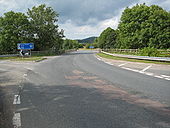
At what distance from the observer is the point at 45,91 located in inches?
241

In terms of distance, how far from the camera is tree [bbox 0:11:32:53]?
1704 inches

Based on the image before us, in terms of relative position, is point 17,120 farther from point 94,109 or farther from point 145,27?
point 145,27

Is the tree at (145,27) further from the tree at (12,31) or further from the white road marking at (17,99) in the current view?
the white road marking at (17,99)

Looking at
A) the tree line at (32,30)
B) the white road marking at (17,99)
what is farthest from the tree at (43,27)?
the white road marking at (17,99)

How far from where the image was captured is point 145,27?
41.8 metres

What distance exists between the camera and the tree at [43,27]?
172 ft

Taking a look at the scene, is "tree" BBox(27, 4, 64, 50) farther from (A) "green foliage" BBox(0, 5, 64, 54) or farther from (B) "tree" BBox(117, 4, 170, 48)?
(B) "tree" BBox(117, 4, 170, 48)

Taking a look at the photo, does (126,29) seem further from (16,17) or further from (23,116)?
(23,116)

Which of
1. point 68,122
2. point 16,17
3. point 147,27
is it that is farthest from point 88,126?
point 16,17

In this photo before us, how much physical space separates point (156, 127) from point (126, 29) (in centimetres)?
4577


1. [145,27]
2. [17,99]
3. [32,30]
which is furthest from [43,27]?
[17,99]

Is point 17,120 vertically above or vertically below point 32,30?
below

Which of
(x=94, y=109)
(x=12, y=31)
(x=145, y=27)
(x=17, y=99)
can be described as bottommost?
(x=17, y=99)

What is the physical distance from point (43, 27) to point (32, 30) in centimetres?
391
